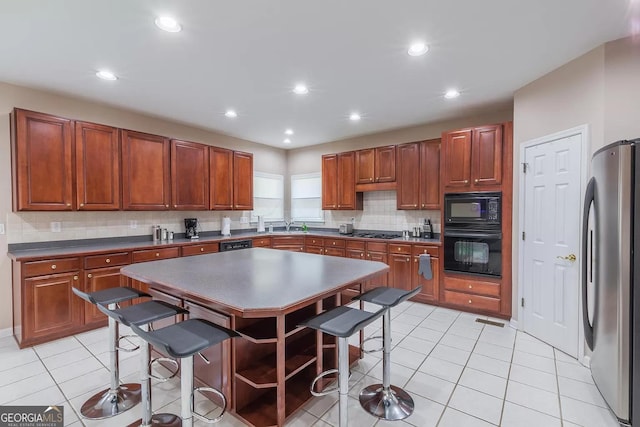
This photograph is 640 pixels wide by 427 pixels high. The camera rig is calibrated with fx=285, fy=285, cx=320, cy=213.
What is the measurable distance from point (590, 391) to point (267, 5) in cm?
372

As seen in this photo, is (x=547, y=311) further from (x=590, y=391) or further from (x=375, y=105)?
(x=375, y=105)

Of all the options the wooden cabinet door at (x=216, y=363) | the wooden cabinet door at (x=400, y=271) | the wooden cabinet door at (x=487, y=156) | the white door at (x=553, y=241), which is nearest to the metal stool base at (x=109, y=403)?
the wooden cabinet door at (x=216, y=363)

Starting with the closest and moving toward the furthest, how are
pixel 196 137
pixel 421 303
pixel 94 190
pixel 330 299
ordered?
pixel 330 299 < pixel 94 190 < pixel 421 303 < pixel 196 137

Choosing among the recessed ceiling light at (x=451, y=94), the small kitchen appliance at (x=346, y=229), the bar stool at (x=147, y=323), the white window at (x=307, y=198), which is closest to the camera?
the bar stool at (x=147, y=323)

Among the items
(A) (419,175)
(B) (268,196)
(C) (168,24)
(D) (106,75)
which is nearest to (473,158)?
(A) (419,175)

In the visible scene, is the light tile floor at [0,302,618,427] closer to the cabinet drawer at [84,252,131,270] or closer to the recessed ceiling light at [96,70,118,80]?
the cabinet drawer at [84,252,131,270]

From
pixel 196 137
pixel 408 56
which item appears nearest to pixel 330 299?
pixel 408 56

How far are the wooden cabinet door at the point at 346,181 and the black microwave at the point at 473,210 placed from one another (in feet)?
5.73

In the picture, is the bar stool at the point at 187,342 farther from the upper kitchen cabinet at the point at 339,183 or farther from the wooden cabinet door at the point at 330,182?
the wooden cabinet door at the point at 330,182

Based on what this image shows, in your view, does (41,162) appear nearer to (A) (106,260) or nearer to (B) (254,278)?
(A) (106,260)

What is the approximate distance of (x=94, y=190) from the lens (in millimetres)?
3506

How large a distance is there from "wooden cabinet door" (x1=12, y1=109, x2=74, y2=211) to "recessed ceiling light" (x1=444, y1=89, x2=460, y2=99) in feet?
14.5

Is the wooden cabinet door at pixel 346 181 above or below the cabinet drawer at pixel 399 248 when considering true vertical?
above

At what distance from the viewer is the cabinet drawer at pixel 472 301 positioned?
12.0ft
